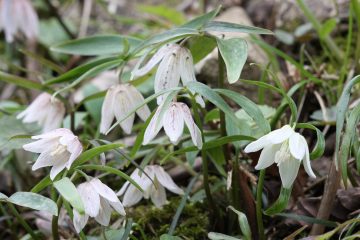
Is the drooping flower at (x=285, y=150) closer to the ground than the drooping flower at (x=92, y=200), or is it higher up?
higher up

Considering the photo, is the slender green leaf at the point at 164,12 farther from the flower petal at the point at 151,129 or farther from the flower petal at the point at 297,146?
the flower petal at the point at 297,146

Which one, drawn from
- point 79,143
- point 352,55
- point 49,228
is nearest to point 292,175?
point 79,143

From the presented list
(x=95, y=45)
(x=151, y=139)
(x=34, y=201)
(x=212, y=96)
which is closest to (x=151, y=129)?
(x=151, y=139)

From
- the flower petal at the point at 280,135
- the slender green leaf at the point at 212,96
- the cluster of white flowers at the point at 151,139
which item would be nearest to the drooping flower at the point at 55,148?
the cluster of white flowers at the point at 151,139

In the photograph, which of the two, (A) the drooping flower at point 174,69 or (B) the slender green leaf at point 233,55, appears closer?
(B) the slender green leaf at point 233,55

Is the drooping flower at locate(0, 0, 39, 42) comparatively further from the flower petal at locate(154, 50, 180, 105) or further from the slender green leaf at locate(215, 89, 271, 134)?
the slender green leaf at locate(215, 89, 271, 134)

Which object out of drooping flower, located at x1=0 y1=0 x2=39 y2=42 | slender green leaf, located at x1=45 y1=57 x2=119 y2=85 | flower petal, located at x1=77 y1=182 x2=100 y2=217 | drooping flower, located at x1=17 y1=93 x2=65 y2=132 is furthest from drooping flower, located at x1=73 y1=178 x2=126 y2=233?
drooping flower, located at x1=0 y1=0 x2=39 y2=42
